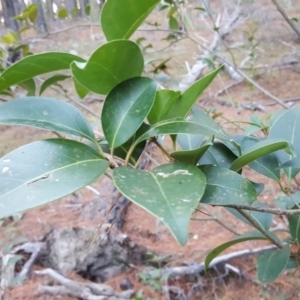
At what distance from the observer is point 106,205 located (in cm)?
217

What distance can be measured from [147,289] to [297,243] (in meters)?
1.00

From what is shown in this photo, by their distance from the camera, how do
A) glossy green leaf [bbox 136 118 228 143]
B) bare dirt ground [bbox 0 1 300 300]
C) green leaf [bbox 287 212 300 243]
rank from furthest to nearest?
bare dirt ground [bbox 0 1 300 300] → green leaf [bbox 287 212 300 243] → glossy green leaf [bbox 136 118 228 143]

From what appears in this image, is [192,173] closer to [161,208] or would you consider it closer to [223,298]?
[161,208]

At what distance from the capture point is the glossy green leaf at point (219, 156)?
0.51 m

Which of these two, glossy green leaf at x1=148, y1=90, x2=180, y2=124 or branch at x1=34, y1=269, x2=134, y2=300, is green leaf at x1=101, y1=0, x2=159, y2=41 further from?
branch at x1=34, y1=269, x2=134, y2=300

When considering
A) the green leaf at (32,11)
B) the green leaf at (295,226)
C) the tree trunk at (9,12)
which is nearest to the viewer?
the green leaf at (295,226)

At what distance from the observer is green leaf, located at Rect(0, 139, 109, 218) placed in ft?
1.07

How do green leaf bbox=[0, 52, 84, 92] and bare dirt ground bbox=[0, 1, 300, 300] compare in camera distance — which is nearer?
green leaf bbox=[0, 52, 84, 92]

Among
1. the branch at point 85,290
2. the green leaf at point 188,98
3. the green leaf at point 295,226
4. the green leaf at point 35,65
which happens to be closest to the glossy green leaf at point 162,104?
the green leaf at point 188,98

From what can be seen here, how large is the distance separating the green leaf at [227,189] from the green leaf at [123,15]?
0.21 m

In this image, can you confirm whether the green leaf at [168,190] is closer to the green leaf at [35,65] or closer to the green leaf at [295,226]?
the green leaf at [35,65]

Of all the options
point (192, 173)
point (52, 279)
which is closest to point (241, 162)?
point (192, 173)

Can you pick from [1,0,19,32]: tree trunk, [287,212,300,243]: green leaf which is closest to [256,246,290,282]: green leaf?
[287,212,300,243]: green leaf

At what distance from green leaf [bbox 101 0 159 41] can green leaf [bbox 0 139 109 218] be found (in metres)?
0.15
